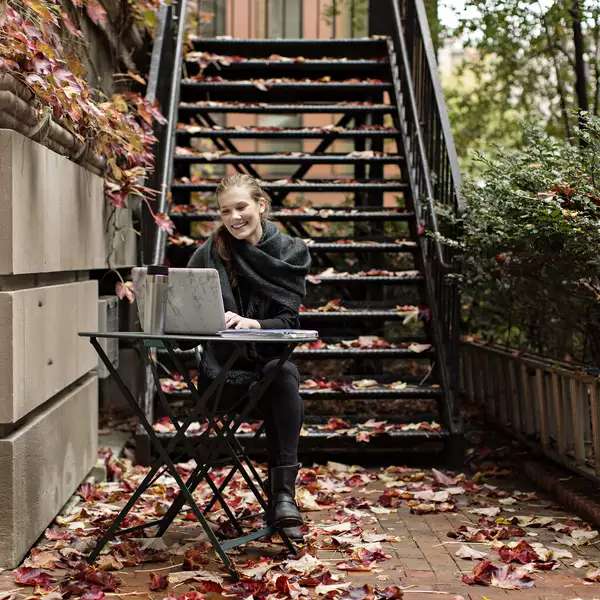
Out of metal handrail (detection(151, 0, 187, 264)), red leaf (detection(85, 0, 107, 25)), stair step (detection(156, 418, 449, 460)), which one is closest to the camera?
red leaf (detection(85, 0, 107, 25))

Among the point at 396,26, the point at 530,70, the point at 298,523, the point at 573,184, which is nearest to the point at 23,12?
A: the point at 298,523

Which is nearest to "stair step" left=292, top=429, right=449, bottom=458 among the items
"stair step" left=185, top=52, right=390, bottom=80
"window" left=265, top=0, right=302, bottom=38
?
"stair step" left=185, top=52, right=390, bottom=80

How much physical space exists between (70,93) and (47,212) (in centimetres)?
50

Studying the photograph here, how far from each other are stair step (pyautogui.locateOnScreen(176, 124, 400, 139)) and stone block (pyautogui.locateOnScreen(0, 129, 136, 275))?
205cm

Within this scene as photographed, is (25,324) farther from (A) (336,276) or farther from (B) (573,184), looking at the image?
(A) (336,276)

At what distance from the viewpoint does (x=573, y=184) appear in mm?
5133

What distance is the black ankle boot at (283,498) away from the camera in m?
4.23

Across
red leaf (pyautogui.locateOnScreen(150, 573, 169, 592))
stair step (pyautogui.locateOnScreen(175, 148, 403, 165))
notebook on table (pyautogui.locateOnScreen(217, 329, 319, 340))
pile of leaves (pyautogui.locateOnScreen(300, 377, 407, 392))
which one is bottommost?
red leaf (pyautogui.locateOnScreen(150, 573, 169, 592))

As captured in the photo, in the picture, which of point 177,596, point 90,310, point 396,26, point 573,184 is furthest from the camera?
point 396,26

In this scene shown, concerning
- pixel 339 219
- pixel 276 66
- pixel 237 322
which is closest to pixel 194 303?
pixel 237 322

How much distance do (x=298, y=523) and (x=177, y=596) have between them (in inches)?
26.8

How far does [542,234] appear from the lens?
529 cm

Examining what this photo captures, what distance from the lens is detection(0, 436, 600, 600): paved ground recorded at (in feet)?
12.5

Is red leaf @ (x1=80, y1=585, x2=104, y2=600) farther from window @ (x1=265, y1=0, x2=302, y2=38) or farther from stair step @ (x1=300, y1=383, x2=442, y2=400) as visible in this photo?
window @ (x1=265, y1=0, x2=302, y2=38)
